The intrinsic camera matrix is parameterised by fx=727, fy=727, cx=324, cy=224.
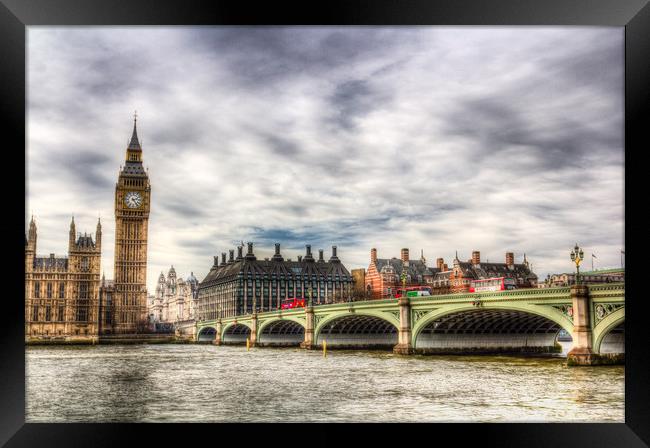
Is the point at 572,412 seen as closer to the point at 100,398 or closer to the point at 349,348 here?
the point at 100,398

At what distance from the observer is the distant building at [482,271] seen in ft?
176

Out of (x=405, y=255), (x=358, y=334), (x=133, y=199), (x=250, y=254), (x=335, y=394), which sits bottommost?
(x=358, y=334)

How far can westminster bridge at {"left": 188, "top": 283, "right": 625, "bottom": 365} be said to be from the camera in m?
21.4

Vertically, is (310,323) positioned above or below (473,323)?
below

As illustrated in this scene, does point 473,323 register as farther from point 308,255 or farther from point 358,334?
point 308,255

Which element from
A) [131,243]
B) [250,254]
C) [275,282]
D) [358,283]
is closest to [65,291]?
A: [131,243]

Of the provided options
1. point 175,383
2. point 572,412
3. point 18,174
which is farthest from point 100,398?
point 572,412

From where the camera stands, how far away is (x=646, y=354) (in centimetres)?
902

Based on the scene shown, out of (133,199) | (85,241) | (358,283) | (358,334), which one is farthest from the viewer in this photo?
(133,199)

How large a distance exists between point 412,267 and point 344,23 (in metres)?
51.5

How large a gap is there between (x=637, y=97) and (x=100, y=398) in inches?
534

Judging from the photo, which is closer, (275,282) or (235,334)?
(235,334)

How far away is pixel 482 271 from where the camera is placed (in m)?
54.5

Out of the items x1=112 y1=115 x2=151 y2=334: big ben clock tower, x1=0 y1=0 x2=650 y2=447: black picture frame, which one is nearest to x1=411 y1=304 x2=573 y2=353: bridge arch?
x1=0 y1=0 x2=650 y2=447: black picture frame
